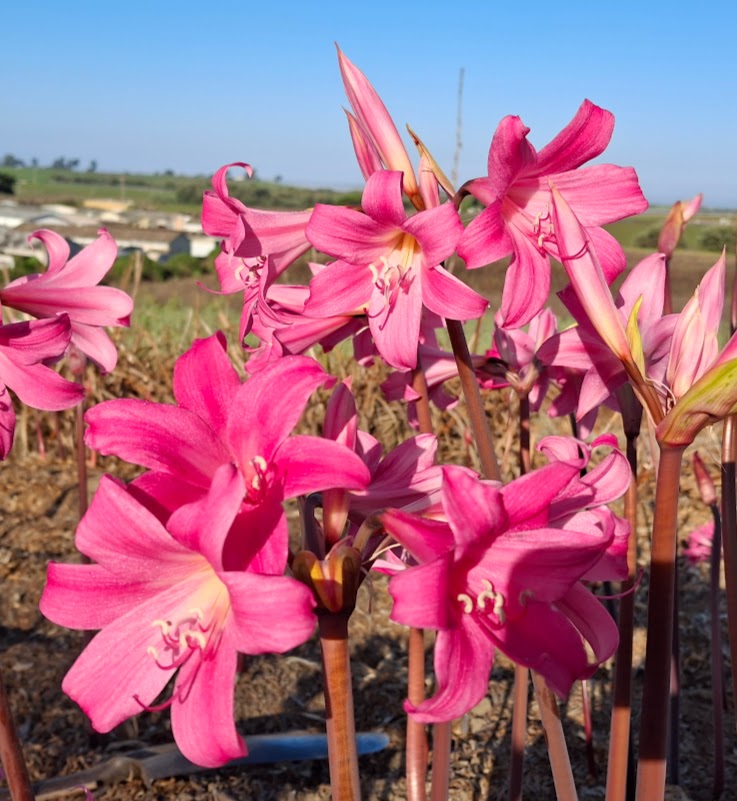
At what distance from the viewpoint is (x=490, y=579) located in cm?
71

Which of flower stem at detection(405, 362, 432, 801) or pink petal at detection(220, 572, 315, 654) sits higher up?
pink petal at detection(220, 572, 315, 654)

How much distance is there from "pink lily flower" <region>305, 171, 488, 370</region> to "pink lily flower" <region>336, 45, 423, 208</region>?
3.0 inches

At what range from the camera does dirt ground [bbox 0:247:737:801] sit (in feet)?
6.32

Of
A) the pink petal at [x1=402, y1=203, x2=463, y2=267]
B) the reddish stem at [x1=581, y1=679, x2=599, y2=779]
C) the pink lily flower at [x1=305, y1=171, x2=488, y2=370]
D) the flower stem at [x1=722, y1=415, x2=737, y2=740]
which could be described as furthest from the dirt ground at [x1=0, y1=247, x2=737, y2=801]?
the pink petal at [x1=402, y1=203, x2=463, y2=267]

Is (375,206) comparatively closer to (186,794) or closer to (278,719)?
(186,794)

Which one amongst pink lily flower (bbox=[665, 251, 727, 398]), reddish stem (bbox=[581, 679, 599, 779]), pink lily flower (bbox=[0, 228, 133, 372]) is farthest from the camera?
reddish stem (bbox=[581, 679, 599, 779])

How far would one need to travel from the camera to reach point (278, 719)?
225 cm

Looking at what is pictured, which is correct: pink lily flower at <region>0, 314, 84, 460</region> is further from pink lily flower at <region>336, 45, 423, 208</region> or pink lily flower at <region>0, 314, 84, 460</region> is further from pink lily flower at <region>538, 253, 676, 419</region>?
pink lily flower at <region>538, 253, 676, 419</region>

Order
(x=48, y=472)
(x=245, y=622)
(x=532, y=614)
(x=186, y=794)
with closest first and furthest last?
1. (x=245, y=622)
2. (x=532, y=614)
3. (x=186, y=794)
4. (x=48, y=472)

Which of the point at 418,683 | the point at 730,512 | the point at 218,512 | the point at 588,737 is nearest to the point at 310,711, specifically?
the point at 588,737

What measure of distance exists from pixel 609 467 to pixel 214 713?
1.31 feet

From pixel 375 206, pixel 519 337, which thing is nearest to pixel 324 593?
pixel 375 206

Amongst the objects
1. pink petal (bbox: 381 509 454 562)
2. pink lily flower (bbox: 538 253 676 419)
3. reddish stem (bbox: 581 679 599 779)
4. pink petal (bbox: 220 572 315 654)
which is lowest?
reddish stem (bbox: 581 679 599 779)

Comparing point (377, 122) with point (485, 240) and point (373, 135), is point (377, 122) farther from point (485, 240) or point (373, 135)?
point (485, 240)
